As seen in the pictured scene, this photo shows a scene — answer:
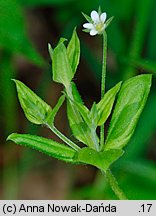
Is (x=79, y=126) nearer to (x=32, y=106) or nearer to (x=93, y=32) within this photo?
(x=32, y=106)

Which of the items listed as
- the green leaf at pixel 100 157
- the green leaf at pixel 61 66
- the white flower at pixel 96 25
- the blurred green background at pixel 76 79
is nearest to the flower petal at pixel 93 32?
the white flower at pixel 96 25

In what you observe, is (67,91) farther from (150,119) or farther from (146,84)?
(150,119)

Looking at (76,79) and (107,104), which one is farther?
(76,79)

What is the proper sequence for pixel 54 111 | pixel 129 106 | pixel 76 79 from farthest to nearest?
1. pixel 76 79
2. pixel 129 106
3. pixel 54 111

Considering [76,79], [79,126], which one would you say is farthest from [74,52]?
[76,79]

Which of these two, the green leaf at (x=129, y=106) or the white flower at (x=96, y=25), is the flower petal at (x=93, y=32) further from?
the green leaf at (x=129, y=106)

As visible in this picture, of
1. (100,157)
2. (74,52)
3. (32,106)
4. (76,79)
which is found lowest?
(100,157)
